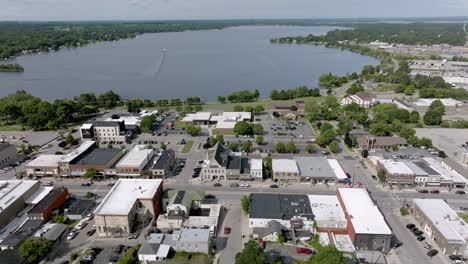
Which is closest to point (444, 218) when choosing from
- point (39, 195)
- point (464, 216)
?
point (464, 216)

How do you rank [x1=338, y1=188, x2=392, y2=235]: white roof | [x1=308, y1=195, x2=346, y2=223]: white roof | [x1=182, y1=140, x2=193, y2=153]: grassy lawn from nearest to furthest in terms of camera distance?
[x1=338, y1=188, x2=392, y2=235]: white roof < [x1=308, y1=195, x2=346, y2=223]: white roof < [x1=182, y1=140, x2=193, y2=153]: grassy lawn

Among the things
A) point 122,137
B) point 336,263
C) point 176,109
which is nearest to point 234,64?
point 176,109

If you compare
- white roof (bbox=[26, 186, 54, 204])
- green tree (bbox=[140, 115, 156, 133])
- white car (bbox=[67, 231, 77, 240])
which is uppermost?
green tree (bbox=[140, 115, 156, 133])

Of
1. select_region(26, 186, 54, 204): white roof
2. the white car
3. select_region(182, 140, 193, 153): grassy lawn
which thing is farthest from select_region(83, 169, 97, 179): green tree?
select_region(182, 140, 193, 153): grassy lawn

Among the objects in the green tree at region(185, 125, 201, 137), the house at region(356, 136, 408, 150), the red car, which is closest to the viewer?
the red car

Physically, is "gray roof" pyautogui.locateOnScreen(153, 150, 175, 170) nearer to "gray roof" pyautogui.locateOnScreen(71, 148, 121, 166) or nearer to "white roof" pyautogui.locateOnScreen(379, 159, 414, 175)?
"gray roof" pyautogui.locateOnScreen(71, 148, 121, 166)

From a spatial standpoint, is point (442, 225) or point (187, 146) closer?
point (442, 225)

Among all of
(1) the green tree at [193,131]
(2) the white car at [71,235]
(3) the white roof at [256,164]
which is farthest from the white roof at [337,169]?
(2) the white car at [71,235]

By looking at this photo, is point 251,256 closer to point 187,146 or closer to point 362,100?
point 187,146
